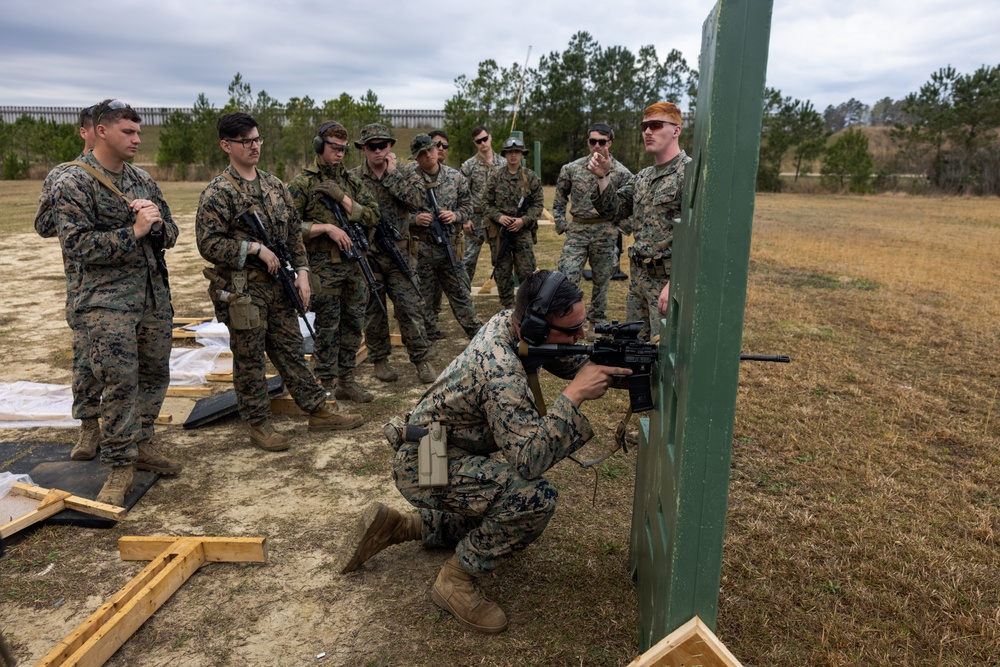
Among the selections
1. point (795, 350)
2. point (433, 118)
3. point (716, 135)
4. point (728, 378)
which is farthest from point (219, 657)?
point (433, 118)

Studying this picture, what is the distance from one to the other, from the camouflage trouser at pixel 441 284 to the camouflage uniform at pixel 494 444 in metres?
3.66

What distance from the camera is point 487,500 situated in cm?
283

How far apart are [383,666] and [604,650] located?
88 cm

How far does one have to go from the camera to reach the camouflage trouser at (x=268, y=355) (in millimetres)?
4395

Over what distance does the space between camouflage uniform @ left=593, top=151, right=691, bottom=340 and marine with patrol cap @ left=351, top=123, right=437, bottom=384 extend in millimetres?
1914

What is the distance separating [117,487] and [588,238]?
5.01 m

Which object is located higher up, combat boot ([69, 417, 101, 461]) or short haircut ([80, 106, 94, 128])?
short haircut ([80, 106, 94, 128])

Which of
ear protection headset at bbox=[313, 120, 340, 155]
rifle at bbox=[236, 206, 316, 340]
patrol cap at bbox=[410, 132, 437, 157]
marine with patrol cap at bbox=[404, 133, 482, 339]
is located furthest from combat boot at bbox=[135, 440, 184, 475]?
patrol cap at bbox=[410, 132, 437, 157]

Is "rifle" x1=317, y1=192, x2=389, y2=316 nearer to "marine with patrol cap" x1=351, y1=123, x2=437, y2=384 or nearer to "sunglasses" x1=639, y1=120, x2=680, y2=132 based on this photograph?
"marine with patrol cap" x1=351, y1=123, x2=437, y2=384

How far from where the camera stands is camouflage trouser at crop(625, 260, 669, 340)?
483cm

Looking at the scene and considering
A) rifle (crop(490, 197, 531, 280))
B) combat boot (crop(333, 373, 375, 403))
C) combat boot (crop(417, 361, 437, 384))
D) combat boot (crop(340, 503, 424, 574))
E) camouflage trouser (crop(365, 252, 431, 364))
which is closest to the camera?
combat boot (crop(340, 503, 424, 574))

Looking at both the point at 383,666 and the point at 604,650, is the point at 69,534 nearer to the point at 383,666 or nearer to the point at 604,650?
the point at 383,666

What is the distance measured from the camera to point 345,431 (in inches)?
A: 194

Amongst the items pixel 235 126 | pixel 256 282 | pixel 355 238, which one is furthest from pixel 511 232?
pixel 235 126
